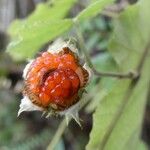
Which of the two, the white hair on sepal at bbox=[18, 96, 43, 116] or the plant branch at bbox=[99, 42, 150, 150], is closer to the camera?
the white hair on sepal at bbox=[18, 96, 43, 116]

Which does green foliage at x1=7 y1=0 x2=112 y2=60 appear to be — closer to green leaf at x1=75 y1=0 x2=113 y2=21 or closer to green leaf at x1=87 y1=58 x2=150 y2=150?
green leaf at x1=75 y1=0 x2=113 y2=21

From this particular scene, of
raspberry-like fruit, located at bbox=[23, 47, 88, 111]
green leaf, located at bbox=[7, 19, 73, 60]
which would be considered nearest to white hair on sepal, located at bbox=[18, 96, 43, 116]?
raspberry-like fruit, located at bbox=[23, 47, 88, 111]

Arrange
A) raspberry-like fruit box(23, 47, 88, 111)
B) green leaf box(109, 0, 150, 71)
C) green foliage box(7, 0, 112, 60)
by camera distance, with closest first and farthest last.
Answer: raspberry-like fruit box(23, 47, 88, 111) < green foliage box(7, 0, 112, 60) < green leaf box(109, 0, 150, 71)

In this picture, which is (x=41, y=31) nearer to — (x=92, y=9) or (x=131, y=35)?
(x=92, y=9)

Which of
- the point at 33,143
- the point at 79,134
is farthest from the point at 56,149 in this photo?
the point at 79,134

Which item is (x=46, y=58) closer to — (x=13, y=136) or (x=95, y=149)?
(x=95, y=149)

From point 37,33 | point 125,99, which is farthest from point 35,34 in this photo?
point 125,99

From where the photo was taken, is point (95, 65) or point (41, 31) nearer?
point (41, 31)
